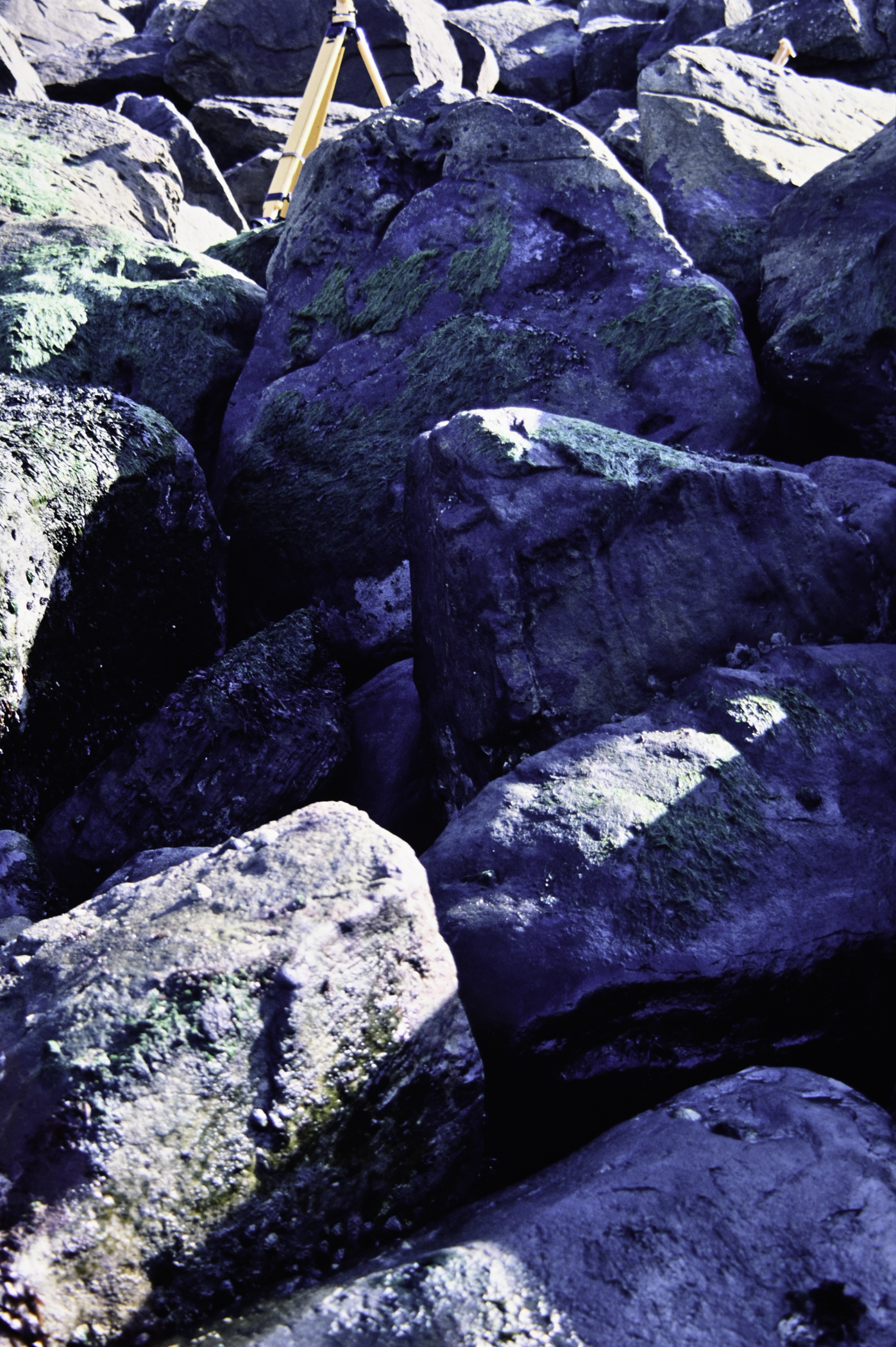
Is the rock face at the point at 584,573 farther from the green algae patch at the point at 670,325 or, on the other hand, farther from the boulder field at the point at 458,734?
the green algae patch at the point at 670,325

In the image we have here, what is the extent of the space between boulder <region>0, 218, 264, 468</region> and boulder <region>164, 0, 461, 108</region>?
22.0ft

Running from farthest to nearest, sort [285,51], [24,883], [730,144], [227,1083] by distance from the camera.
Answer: [285,51], [730,144], [24,883], [227,1083]

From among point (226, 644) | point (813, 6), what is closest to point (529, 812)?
point (226, 644)

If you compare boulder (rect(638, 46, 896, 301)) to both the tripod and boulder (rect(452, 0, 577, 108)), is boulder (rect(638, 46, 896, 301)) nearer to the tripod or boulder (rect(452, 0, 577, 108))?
the tripod

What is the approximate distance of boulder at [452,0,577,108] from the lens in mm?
10359

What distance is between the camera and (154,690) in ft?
10.9

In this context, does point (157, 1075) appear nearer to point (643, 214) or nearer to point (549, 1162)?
point (549, 1162)

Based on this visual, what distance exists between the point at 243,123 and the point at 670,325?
691 centimetres

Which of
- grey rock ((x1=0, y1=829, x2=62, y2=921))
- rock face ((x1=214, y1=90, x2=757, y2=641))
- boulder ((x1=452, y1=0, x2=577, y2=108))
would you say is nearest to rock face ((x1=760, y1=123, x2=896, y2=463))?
rock face ((x1=214, y1=90, x2=757, y2=641))

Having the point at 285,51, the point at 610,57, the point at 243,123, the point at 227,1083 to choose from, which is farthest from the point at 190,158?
the point at 227,1083

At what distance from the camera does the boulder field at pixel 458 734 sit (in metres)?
1.75

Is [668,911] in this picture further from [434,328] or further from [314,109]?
[314,109]

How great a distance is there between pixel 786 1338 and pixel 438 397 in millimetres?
3183

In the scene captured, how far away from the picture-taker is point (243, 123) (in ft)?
31.0
